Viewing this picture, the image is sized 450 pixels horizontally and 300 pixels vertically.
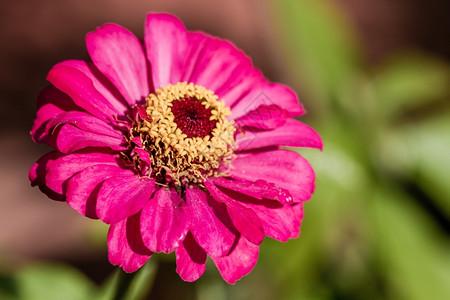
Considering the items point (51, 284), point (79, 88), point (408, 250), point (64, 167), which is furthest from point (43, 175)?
point (408, 250)

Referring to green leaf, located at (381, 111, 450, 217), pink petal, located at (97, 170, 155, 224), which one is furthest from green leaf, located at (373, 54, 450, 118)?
pink petal, located at (97, 170, 155, 224)

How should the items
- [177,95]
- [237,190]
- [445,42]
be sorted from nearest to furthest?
[237,190], [177,95], [445,42]

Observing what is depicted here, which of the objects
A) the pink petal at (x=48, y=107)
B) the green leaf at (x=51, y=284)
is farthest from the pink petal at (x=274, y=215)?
the green leaf at (x=51, y=284)

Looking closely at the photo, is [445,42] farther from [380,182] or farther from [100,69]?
[100,69]

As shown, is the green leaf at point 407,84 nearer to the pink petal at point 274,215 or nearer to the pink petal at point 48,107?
the pink petal at point 274,215

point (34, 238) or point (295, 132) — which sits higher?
point (295, 132)

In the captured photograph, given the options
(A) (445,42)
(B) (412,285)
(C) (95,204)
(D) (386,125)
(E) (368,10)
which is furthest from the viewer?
(E) (368,10)

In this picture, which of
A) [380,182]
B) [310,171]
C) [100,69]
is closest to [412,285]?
[380,182]

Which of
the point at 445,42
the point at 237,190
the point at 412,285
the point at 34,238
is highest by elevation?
the point at 237,190
